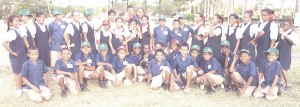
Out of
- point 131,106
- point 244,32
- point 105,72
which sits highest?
point 244,32

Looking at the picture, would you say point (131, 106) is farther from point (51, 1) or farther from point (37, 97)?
point (51, 1)

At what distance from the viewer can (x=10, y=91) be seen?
18.4 feet

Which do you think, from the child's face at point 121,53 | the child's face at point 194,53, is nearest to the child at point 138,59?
the child's face at point 121,53

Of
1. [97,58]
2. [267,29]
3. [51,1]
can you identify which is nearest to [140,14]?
[97,58]

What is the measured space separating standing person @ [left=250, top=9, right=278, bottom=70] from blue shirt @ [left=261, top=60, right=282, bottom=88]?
1.64ft

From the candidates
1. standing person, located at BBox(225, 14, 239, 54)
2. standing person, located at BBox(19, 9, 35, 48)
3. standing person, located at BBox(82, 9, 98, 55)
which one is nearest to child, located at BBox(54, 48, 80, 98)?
standing person, located at BBox(19, 9, 35, 48)

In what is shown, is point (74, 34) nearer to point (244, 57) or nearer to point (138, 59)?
point (138, 59)

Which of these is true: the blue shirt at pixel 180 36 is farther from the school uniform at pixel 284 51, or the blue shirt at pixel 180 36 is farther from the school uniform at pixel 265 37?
the school uniform at pixel 284 51

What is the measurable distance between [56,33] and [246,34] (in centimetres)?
344

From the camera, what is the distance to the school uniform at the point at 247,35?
573 centimetres

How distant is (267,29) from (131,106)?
2.62 m

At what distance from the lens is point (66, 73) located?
5.27m

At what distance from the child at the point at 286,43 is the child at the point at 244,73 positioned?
670 mm

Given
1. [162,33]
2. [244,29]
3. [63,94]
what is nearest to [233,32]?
[244,29]
